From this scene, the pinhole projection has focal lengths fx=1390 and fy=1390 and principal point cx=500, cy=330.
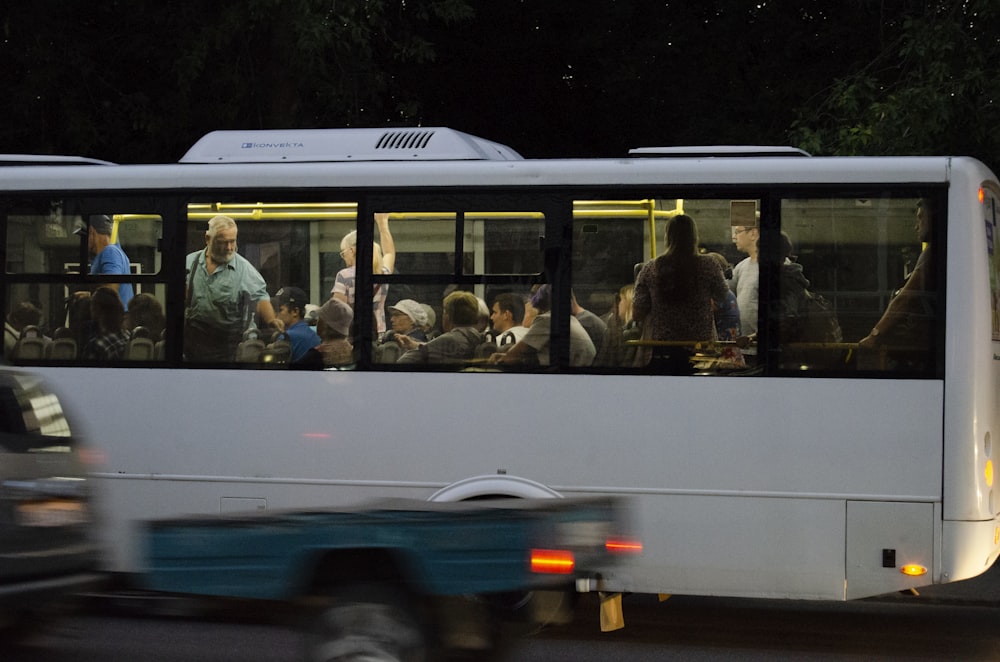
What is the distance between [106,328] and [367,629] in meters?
4.17

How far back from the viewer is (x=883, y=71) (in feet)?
47.5

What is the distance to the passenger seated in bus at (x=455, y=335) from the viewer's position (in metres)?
8.55

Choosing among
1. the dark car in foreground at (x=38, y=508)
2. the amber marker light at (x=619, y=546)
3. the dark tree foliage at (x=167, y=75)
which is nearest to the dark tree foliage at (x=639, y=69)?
the dark tree foliage at (x=167, y=75)

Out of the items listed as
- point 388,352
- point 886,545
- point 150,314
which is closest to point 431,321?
point 388,352

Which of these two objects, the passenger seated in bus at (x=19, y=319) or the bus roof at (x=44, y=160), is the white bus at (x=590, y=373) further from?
the bus roof at (x=44, y=160)

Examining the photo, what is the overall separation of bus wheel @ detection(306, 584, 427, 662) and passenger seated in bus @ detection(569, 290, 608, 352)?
3089mm

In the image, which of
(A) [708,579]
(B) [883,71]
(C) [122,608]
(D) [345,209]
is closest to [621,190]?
(D) [345,209]

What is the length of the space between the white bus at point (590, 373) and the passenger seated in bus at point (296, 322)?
0.07m

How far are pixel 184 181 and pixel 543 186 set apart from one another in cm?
239

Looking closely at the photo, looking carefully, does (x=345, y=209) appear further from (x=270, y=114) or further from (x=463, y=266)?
(x=270, y=114)

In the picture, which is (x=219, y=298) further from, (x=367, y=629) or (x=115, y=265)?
(x=367, y=629)

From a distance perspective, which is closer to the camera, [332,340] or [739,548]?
[739,548]

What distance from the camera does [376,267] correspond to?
28.8 feet

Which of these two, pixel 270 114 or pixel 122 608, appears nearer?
pixel 122 608
